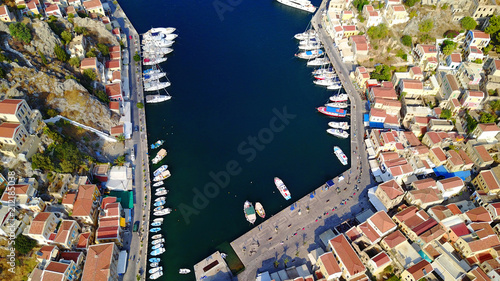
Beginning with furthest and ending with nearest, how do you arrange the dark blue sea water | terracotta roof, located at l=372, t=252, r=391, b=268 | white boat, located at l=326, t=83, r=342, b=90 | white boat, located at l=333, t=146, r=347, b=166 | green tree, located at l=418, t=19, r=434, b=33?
green tree, located at l=418, t=19, r=434, b=33 < white boat, located at l=326, t=83, r=342, b=90 < white boat, located at l=333, t=146, r=347, b=166 < the dark blue sea water < terracotta roof, located at l=372, t=252, r=391, b=268

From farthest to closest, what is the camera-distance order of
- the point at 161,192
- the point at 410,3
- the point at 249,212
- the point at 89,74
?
the point at 410,3, the point at 89,74, the point at 161,192, the point at 249,212

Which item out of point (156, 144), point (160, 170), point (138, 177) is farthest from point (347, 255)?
point (156, 144)

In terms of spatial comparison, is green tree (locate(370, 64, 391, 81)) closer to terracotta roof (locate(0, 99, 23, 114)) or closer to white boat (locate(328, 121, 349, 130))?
white boat (locate(328, 121, 349, 130))

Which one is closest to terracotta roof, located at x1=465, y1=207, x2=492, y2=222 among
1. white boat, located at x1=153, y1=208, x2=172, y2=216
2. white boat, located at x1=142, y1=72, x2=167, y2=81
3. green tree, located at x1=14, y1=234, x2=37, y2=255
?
white boat, located at x1=153, y1=208, x2=172, y2=216

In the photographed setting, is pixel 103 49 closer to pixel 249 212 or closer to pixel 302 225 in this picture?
pixel 249 212

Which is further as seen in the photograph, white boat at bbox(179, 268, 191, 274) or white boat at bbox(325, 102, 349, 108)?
white boat at bbox(325, 102, 349, 108)

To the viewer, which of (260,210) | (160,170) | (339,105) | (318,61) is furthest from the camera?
(318,61)

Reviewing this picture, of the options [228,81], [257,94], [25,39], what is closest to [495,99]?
[257,94]
